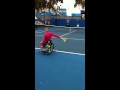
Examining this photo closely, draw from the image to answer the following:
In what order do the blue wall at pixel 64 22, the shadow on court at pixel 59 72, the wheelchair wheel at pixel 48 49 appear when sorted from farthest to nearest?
the blue wall at pixel 64 22
the wheelchair wheel at pixel 48 49
the shadow on court at pixel 59 72

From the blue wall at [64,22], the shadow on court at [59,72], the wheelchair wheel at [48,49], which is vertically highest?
the blue wall at [64,22]

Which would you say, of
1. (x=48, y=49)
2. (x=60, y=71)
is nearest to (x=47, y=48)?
(x=48, y=49)

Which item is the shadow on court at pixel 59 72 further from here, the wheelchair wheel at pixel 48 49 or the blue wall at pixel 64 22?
the blue wall at pixel 64 22

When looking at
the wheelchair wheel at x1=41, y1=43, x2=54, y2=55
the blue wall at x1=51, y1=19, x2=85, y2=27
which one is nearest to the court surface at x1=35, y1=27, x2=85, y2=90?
the wheelchair wheel at x1=41, y1=43, x2=54, y2=55

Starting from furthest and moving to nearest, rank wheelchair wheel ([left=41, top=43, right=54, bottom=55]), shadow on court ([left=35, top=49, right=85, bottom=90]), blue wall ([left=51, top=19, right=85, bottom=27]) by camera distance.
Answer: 1. blue wall ([left=51, top=19, right=85, bottom=27])
2. wheelchair wheel ([left=41, top=43, right=54, bottom=55])
3. shadow on court ([left=35, top=49, right=85, bottom=90])

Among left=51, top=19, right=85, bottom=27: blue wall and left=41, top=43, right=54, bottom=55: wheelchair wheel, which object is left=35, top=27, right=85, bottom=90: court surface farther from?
left=51, top=19, right=85, bottom=27: blue wall

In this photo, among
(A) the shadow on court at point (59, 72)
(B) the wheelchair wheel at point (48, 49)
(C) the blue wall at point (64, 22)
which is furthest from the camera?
(C) the blue wall at point (64, 22)

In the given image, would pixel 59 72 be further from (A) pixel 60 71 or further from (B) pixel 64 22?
(B) pixel 64 22

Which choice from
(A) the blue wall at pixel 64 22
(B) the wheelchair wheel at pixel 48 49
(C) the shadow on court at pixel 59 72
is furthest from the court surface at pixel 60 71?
(A) the blue wall at pixel 64 22

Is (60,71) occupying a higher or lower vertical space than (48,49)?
lower

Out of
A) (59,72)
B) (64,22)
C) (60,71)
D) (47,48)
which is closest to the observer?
(59,72)
